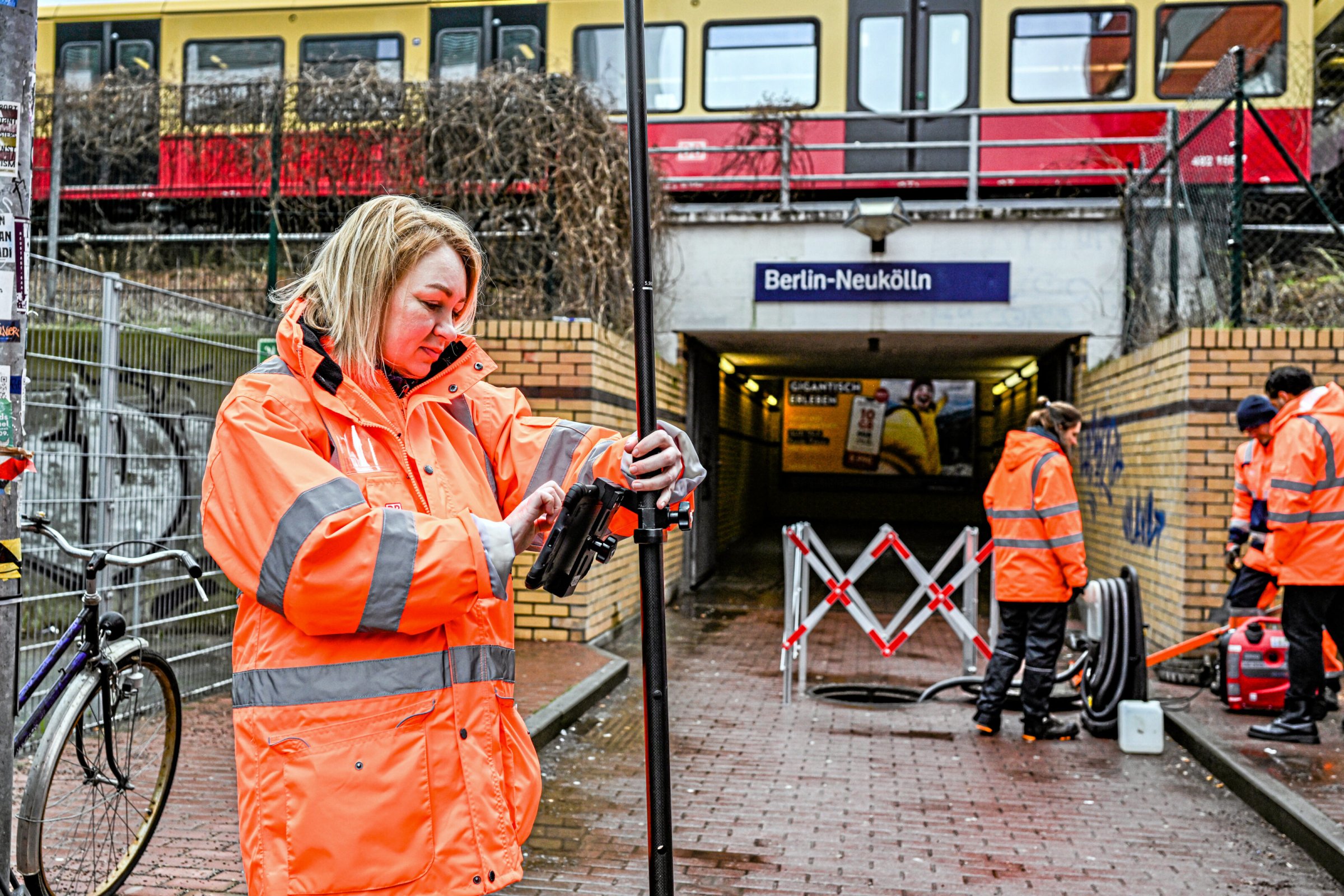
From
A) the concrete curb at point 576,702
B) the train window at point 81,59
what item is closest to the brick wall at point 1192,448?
the concrete curb at point 576,702

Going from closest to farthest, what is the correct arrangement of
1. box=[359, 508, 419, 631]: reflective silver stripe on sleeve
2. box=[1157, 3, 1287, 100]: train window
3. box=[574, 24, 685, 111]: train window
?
1. box=[359, 508, 419, 631]: reflective silver stripe on sleeve
2. box=[1157, 3, 1287, 100]: train window
3. box=[574, 24, 685, 111]: train window

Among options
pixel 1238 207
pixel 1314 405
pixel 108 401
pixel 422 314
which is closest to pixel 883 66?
pixel 1238 207

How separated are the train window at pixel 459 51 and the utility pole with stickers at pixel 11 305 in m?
11.7

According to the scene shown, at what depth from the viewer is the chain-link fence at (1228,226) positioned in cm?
942

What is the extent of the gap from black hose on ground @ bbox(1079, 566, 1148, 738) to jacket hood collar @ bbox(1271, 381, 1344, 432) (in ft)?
3.94

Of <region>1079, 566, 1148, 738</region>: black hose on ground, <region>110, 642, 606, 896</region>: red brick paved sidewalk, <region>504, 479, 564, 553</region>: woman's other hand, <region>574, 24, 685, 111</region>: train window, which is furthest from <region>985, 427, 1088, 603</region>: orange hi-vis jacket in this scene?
<region>574, 24, 685, 111</region>: train window

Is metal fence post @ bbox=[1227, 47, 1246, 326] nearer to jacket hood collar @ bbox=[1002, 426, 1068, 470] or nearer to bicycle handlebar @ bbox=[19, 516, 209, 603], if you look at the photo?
jacket hood collar @ bbox=[1002, 426, 1068, 470]

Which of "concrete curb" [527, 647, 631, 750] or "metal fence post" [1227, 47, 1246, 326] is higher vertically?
"metal fence post" [1227, 47, 1246, 326]

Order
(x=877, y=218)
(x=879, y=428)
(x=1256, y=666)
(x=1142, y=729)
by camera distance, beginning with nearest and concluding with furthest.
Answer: (x=1142, y=729)
(x=1256, y=666)
(x=877, y=218)
(x=879, y=428)

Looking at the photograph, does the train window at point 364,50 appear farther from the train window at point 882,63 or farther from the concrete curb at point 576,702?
the concrete curb at point 576,702

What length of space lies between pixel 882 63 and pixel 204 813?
11464mm

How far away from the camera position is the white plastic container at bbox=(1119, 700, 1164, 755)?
6637 mm

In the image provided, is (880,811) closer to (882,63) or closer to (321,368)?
(321,368)

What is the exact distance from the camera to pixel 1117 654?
22.5 feet
